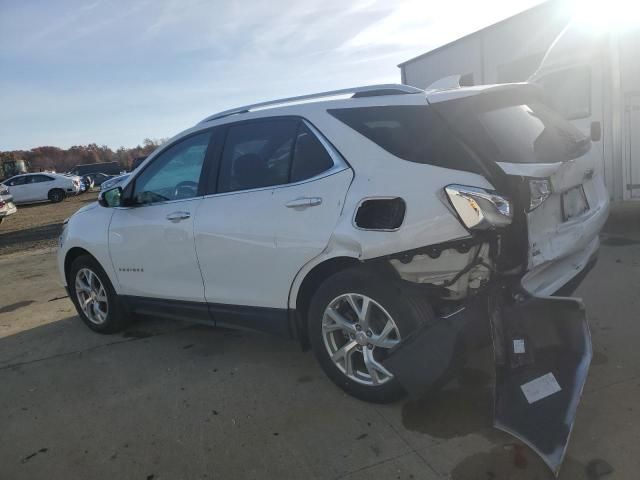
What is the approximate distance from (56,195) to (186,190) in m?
25.0

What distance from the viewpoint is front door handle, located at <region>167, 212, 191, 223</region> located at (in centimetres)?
371

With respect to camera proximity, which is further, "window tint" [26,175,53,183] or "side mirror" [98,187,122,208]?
"window tint" [26,175,53,183]

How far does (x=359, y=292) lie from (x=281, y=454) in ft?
3.10

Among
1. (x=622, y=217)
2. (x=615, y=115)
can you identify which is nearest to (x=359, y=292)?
(x=615, y=115)

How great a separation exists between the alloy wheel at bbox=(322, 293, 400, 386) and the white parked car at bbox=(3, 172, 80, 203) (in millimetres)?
25918

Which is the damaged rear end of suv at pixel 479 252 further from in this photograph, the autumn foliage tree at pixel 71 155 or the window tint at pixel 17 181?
the autumn foliage tree at pixel 71 155

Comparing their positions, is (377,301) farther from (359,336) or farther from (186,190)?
(186,190)

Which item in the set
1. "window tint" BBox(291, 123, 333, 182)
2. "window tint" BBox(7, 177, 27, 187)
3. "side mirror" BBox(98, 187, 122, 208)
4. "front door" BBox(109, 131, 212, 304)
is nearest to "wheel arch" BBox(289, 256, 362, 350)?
"window tint" BBox(291, 123, 333, 182)

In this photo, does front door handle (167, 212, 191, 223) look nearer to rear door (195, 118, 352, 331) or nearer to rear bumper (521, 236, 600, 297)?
rear door (195, 118, 352, 331)

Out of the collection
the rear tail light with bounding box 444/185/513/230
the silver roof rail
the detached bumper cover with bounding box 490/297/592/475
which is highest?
the silver roof rail

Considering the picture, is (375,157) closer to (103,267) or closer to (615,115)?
(103,267)

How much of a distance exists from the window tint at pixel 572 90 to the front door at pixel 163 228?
17.9 ft

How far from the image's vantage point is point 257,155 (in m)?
3.46

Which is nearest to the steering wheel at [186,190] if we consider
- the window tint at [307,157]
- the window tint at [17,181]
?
the window tint at [307,157]
